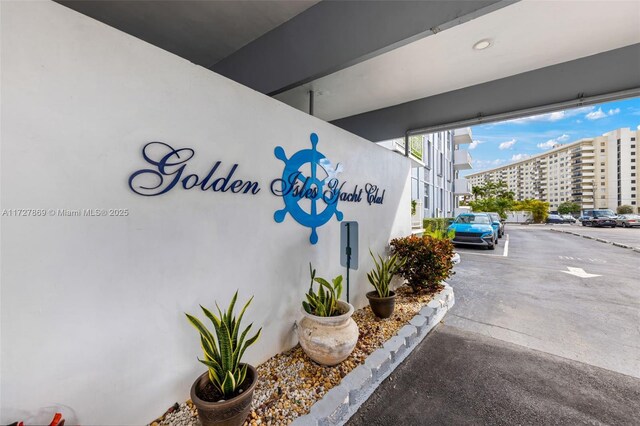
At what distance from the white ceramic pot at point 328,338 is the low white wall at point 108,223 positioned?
62cm

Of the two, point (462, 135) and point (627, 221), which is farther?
point (627, 221)

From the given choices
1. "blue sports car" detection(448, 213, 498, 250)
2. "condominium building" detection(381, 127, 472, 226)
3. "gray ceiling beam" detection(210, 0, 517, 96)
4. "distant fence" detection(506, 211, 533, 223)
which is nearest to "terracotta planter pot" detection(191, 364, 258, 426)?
"gray ceiling beam" detection(210, 0, 517, 96)

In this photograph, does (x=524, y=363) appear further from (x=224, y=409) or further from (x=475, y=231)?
(x=475, y=231)

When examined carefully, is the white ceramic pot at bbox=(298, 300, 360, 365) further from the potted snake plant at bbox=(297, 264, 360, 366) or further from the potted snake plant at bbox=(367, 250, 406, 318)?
the potted snake plant at bbox=(367, 250, 406, 318)

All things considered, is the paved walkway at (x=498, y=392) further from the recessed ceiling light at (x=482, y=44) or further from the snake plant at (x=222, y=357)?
the recessed ceiling light at (x=482, y=44)

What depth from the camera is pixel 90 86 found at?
5.67 feet

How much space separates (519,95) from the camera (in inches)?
176

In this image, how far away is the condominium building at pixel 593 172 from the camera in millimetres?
55000

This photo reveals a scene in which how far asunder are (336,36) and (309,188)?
6.08ft

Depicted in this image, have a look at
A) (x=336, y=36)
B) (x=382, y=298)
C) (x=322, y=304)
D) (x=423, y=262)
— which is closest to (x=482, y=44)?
(x=336, y=36)

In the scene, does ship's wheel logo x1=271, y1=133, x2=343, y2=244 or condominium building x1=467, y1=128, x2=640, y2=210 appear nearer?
ship's wheel logo x1=271, y1=133, x2=343, y2=244

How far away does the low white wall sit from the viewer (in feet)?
4.97

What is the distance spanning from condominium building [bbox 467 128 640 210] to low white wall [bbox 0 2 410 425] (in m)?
69.0

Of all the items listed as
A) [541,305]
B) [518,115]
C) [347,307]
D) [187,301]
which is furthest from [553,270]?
[187,301]
